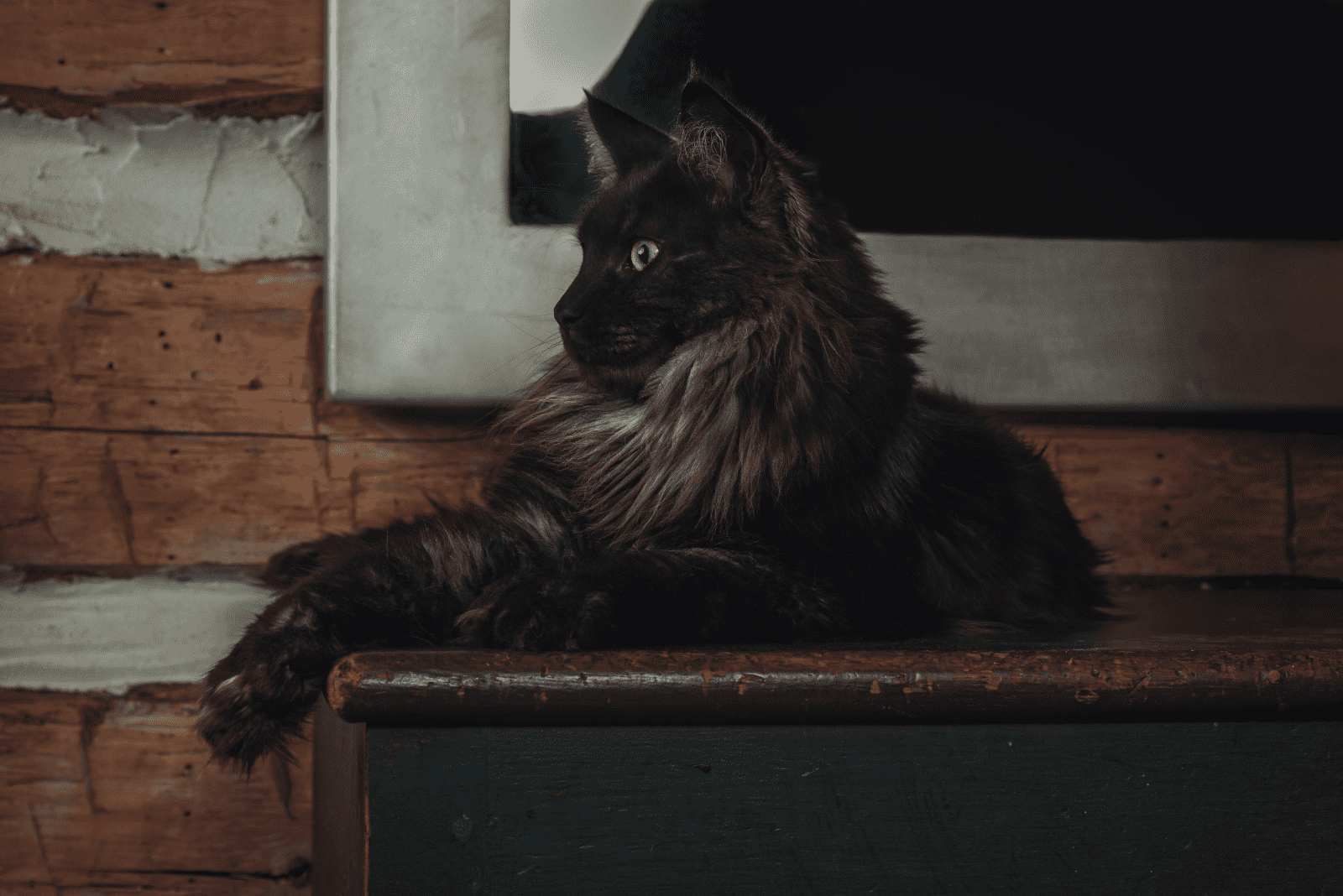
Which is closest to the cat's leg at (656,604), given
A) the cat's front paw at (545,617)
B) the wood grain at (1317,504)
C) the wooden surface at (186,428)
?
the cat's front paw at (545,617)

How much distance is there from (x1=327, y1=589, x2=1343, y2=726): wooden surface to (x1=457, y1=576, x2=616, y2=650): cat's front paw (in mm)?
34

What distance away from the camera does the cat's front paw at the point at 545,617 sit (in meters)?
0.65

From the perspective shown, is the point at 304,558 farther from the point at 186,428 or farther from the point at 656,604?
the point at 656,604

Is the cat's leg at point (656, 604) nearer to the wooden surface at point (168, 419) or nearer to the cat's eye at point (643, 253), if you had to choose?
the cat's eye at point (643, 253)

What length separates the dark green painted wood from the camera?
Answer: 0.58 meters

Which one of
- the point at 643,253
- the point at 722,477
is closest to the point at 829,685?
the point at 722,477

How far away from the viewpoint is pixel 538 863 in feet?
1.89

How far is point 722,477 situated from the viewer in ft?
2.89

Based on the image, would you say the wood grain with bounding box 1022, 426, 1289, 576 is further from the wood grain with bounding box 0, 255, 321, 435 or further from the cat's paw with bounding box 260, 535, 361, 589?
the wood grain with bounding box 0, 255, 321, 435

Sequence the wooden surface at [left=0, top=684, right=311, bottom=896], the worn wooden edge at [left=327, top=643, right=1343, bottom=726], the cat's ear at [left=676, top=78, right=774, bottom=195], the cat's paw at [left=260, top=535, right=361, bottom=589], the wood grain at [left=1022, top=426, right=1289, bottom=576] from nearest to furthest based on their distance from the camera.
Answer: the worn wooden edge at [left=327, top=643, right=1343, bottom=726] < the cat's ear at [left=676, top=78, right=774, bottom=195] < the cat's paw at [left=260, top=535, right=361, bottom=589] < the wooden surface at [left=0, top=684, right=311, bottom=896] < the wood grain at [left=1022, top=426, right=1289, bottom=576]

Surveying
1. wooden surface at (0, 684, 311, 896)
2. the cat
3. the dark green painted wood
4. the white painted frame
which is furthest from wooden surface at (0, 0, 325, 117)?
the dark green painted wood

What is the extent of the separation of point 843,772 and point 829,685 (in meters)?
0.07

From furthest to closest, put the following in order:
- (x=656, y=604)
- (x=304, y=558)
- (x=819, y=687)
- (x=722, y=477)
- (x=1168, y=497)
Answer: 1. (x=1168, y=497)
2. (x=304, y=558)
3. (x=722, y=477)
4. (x=656, y=604)
5. (x=819, y=687)

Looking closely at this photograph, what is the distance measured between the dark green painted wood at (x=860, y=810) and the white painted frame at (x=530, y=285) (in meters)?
0.76
